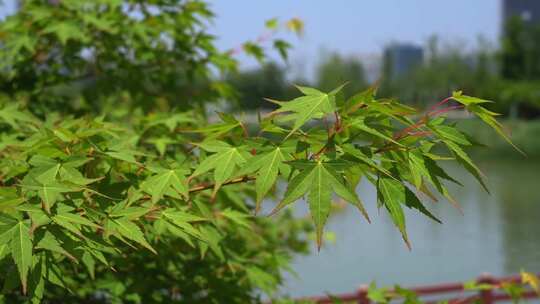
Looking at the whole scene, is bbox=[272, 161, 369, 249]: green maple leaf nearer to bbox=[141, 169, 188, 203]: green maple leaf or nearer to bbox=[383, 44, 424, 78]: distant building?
bbox=[141, 169, 188, 203]: green maple leaf

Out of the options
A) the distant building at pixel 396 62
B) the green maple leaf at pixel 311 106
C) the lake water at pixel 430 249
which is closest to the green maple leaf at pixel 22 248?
the green maple leaf at pixel 311 106

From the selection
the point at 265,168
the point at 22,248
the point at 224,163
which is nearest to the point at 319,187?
the point at 265,168

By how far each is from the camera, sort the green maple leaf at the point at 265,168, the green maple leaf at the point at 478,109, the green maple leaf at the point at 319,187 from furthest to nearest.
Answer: the green maple leaf at the point at 478,109, the green maple leaf at the point at 265,168, the green maple leaf at the point at 319,187

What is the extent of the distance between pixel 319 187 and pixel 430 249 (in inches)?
653

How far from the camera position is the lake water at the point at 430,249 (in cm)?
1468

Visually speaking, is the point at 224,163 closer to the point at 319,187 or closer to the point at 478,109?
the point at 319,187

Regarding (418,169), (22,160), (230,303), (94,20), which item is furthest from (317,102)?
(94,20)

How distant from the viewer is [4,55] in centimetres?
395

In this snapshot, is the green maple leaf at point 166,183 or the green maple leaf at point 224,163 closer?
the green maple leaf at point 224,163

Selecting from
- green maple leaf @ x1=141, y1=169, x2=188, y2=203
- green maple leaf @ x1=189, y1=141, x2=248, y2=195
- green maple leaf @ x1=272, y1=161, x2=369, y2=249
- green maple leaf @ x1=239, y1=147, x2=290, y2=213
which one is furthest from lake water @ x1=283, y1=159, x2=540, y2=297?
green maple leaf @ x1=272, y1=161, x2=369, y2=249

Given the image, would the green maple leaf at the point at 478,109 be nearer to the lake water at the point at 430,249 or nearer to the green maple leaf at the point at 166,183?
the green maple leaf at the point at 166,183

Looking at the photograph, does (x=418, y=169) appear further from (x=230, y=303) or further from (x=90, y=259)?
(x=230, y=303)

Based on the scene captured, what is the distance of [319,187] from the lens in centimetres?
159

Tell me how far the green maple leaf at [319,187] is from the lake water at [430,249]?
10.4 m
